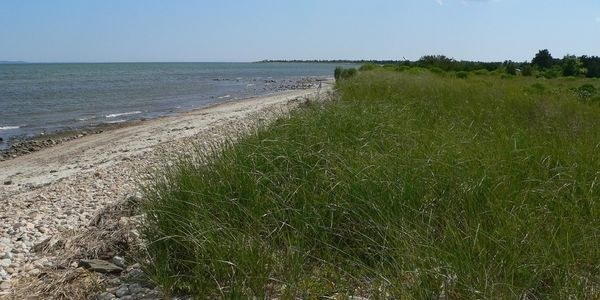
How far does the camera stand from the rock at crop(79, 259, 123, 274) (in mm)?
4121

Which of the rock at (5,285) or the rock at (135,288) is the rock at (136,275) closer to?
the rock at (135,288)

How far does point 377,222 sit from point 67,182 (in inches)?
316

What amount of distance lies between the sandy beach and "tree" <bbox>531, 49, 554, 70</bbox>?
48697mm

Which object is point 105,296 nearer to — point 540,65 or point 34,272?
point 34,272

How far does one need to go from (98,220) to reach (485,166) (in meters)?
4.46

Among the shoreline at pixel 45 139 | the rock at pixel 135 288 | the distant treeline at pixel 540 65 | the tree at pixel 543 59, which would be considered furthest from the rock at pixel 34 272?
the tree at pixel 543 59

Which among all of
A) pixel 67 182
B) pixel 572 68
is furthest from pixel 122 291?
pixel 572 68

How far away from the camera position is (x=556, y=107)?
36.3 ft

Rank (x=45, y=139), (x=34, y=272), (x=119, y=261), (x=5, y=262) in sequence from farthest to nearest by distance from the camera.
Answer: (x=45, y=139) < (x=5, y=262) < (x=34, y=272) < (x=119, y=261)

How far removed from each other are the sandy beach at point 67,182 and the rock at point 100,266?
0.72 m

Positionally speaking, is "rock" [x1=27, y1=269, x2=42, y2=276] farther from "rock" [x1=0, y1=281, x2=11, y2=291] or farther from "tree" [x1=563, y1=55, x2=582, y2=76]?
"tree" [x1=563, y1=55, x2=582, y2=76]

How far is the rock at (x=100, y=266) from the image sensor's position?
4.12 m

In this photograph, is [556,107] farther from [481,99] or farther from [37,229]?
Answer: [37,229]

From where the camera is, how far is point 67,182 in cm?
970
